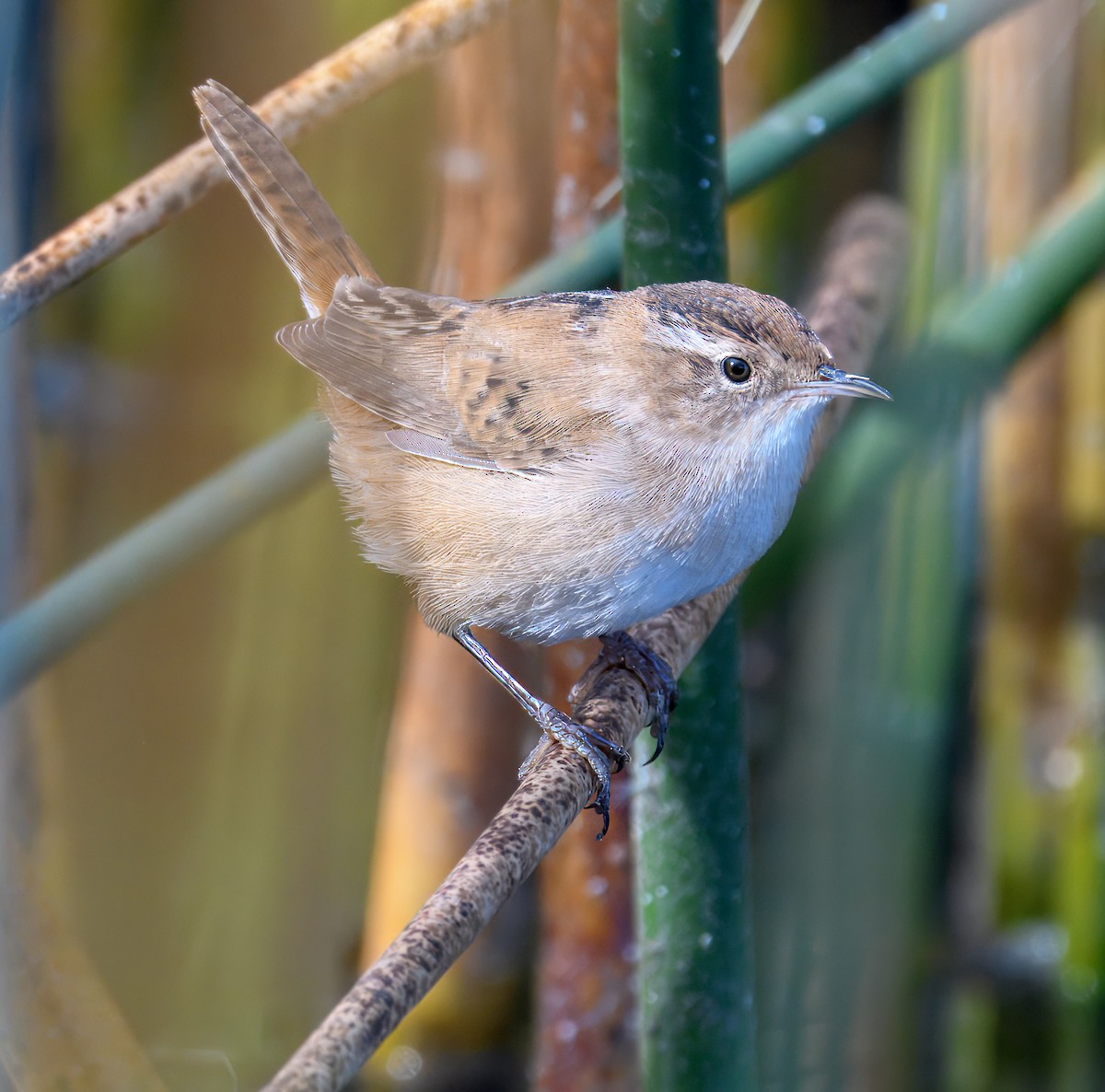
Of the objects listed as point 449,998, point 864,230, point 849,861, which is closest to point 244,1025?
point 449,998

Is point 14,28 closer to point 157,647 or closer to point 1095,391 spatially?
point 157,647

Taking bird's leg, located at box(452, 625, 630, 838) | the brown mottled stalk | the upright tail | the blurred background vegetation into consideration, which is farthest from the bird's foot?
the brown mottled stalk

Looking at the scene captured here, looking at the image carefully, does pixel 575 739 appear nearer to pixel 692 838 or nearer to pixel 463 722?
pixel 692 838

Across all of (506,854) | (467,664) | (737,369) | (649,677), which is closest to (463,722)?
(467,664)

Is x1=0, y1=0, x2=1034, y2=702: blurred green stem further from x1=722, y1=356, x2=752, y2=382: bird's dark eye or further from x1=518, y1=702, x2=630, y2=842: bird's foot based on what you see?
x1=518, y1=702, x2=630, y2=842: bird's foot

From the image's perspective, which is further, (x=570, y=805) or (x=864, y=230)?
(x=864, y=230)

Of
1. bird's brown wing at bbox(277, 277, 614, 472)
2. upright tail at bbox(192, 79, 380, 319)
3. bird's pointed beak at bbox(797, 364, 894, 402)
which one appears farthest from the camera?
upright tail at bbox(192, 79, 380, 319)
